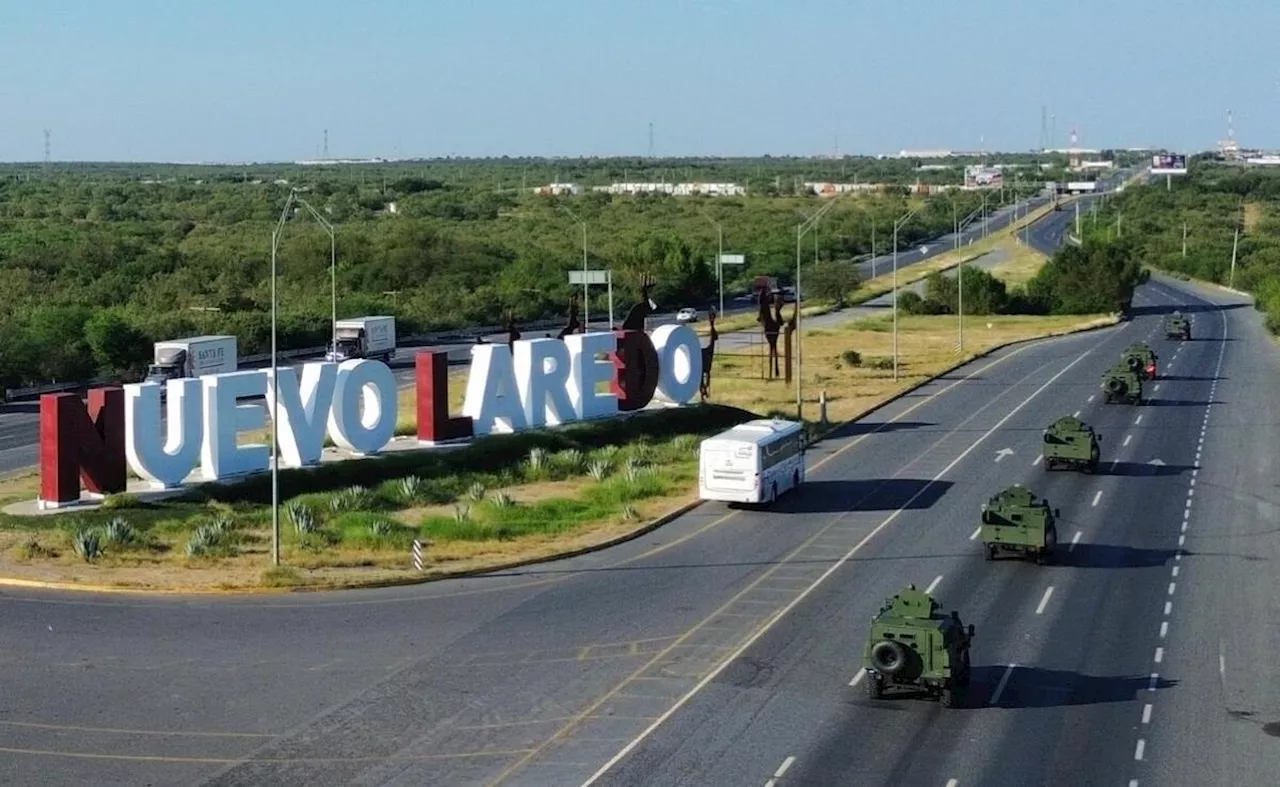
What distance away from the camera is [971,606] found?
3675 centimetres

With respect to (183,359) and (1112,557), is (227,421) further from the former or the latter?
(183,359)

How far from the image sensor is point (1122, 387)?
243 feet

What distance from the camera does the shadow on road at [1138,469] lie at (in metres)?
56.0

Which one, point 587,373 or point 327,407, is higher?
point 587,373

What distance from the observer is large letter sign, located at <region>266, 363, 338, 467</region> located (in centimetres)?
4916

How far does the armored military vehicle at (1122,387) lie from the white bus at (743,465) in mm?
29162

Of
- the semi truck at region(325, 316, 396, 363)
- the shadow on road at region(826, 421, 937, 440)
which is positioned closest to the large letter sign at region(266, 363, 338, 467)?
the shadow on road at region(826, 421, 937, 440)

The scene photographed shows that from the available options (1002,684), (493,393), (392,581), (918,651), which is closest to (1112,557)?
(1002,684)

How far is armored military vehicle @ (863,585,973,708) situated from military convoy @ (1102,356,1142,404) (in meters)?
47.0

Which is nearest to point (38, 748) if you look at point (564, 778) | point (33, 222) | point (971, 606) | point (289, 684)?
point (289, 684)

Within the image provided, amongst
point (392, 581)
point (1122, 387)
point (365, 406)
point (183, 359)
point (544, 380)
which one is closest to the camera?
point (392, 581)

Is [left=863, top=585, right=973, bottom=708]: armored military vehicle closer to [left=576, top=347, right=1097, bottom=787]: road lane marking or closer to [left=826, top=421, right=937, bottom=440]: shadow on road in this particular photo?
[left=576, top=347, right=1097, bottom=787]: road lane marking

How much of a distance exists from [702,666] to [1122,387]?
47.0 metres

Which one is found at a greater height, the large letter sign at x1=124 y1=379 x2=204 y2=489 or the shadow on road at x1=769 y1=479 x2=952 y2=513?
the large letter sign at x1=124 y1=379 x2=204 y2=489
